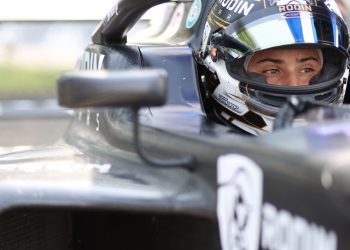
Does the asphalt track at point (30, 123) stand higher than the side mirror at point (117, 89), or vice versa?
the side mirror at point (117, 89)

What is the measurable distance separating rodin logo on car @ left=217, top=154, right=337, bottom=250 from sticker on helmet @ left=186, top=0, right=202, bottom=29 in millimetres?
1089

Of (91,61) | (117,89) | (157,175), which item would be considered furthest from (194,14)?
(117,89)

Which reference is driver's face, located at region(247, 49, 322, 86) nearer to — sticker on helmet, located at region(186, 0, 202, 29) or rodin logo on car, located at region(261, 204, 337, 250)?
sticker on helmet, located at region(186, 0, 202, 29)

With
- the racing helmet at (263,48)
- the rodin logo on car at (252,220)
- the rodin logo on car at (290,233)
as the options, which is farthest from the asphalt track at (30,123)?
the rodin logo on car at (290,233)

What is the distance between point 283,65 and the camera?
2113 mm

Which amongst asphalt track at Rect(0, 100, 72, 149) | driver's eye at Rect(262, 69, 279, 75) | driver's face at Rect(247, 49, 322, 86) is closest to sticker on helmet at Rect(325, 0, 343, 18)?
driver's face at Rect(247, 49, 322, 86)

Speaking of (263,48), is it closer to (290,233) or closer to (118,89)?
(118,89)

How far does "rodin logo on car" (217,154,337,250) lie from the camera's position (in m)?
1.13

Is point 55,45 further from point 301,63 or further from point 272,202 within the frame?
point 272,202

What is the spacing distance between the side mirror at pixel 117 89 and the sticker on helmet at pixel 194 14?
3.41ft

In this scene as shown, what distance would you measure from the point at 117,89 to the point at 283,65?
90cm

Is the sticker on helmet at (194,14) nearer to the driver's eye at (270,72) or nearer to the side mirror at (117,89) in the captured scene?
the driver's eye at (270,72)

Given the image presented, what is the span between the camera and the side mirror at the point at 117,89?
52.1 inches

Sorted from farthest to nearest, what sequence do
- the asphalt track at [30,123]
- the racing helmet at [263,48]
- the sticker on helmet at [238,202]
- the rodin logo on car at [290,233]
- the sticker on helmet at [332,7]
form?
the asphalt track at [30,123] → the sticker on helmet at [332,7] → the racing helmet at [263,48] → the sticker on helmet at [238,202] → the rodin logo on car at [290,233]
